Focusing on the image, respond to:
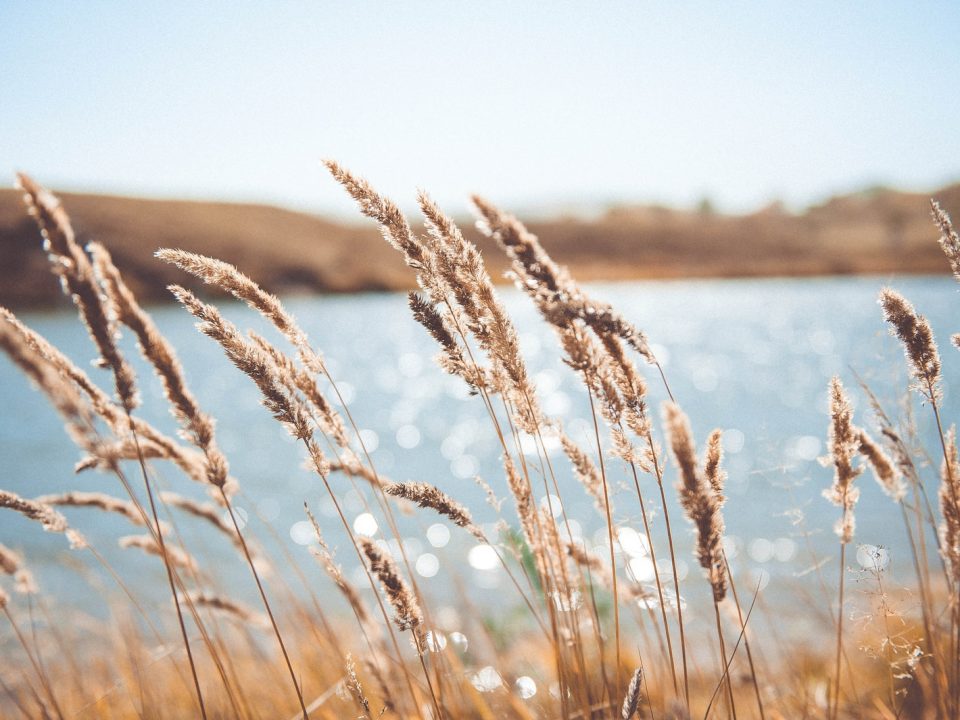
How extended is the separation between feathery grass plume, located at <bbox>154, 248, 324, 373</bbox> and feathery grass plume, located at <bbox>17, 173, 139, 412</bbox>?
19 centimetres

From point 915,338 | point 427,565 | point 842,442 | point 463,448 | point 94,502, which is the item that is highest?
point 463,448

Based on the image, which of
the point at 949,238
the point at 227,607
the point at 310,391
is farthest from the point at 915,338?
the point at 227,607

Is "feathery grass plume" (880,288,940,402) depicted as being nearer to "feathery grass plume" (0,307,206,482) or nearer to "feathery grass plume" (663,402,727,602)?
"feathery grass plume" (663,402,727,602)

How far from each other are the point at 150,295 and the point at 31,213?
59831 millimetres

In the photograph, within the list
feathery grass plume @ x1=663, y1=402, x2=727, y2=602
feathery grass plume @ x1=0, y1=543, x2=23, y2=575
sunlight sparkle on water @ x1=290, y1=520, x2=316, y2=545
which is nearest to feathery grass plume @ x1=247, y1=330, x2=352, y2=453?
feathery grass plume @ x1=663, y1=402, x2=727, y2=602

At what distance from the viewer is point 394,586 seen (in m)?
1.46

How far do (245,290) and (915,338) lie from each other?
166 cm

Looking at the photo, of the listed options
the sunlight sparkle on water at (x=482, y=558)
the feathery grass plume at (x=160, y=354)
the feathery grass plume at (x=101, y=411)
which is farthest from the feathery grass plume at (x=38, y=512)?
the sunlight sparkle on water at (x=482, y=558)

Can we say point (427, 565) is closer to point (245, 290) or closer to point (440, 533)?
point (440, 533)

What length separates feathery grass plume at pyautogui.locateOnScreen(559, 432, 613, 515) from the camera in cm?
178

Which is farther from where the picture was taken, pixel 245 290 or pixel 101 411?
pixel 101 411

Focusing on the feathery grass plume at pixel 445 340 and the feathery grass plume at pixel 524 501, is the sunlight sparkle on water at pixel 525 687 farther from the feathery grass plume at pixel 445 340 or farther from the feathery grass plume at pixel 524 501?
the feathery grass plume at pixel 445 340

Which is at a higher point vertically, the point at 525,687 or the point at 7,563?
the point at 7,563

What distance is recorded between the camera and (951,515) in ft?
5.59
